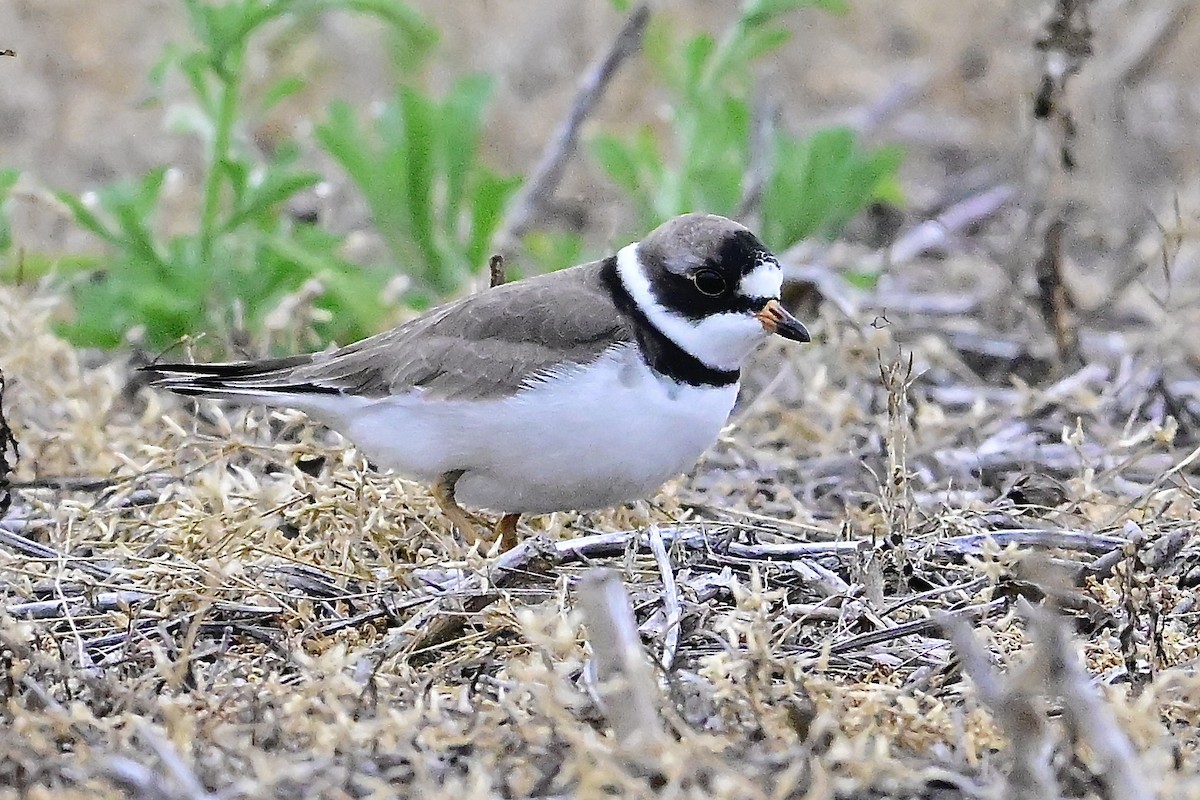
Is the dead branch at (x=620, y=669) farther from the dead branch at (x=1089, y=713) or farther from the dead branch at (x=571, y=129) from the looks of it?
the dead branch at (x=571, y=129)

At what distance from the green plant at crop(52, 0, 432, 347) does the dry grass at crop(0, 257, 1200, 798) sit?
0.28 m

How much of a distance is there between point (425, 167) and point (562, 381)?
1.93m

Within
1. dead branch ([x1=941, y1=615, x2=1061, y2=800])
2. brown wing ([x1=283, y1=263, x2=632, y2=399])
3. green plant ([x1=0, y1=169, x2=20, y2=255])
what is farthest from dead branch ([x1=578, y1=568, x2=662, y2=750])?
green plant ([x1=0, y1=169, x2=20, y2=255])

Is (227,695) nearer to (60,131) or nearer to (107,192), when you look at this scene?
(107,192)

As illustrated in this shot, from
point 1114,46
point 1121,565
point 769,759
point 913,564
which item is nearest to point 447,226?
point 913,564

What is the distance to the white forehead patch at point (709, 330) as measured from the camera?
150 inches

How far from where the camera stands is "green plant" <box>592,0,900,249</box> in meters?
5.64

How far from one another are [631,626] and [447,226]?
10.5 feet

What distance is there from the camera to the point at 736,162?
5867 millimetres

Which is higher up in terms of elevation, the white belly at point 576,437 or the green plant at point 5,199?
the white belly at point 576,437

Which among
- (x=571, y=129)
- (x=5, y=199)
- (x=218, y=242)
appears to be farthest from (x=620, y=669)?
(x=571, y=129)

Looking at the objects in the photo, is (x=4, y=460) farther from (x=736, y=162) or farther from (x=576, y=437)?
(x=736, y=162)

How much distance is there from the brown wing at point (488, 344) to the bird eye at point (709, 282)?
Result: 0.71 feet

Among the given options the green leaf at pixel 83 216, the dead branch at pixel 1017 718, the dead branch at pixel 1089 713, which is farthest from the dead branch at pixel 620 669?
the green leaf at pixel 83 216
